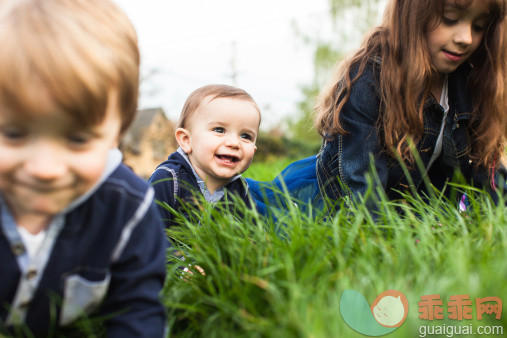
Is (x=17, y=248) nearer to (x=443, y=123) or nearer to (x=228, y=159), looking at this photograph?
(x=228, y=159)

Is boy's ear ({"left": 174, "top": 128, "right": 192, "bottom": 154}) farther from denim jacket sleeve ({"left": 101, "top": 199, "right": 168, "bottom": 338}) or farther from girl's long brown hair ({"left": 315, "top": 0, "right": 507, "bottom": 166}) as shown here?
denim jacket sleeve ({"left": 101, "top": 199, "right": 168, "bottom": 338})

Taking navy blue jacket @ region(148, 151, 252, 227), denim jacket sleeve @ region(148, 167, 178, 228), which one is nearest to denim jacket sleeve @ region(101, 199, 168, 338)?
navy blue jacket @ region(148, 151, 252, 227)

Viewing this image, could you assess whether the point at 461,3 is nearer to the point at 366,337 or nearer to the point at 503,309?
the point at 503,309

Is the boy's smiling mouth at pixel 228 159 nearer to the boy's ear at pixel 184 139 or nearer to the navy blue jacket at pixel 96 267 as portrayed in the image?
the boy's ear at pixel 184 139

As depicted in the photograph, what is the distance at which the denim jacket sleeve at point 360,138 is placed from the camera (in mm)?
2381

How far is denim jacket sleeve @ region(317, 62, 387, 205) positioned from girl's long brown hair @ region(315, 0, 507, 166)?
0.15ft

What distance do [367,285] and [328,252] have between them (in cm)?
26

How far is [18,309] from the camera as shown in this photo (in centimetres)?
118

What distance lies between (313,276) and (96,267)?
2.05 ft

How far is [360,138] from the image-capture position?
7.95 feet

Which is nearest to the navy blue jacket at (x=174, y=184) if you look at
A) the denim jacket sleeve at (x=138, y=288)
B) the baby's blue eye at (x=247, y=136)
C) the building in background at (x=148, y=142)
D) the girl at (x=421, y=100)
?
the baby's blue eye at (x=247, y=136)

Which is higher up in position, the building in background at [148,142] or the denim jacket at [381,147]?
the denim jacket at [381,147]

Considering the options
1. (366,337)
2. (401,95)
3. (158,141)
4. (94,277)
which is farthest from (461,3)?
(158,141)

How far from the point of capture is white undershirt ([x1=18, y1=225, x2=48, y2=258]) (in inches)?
45.1
